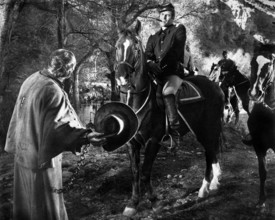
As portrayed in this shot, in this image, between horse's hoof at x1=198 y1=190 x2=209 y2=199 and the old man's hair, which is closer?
the old man's hair

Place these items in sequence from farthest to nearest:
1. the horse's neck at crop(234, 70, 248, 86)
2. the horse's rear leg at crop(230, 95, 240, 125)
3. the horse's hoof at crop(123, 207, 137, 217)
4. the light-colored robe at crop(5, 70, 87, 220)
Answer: the horse's rear leg at crop(230, 95, 240, 125)
the horse's neck at crop(234, 70, 248, 86)
the horse's hoof at crop(123, 207, 137, 217)
the light-colored robe at crop(5, 70, 87, 220)

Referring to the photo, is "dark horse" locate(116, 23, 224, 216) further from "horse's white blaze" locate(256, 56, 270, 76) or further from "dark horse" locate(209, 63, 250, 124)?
"horse's white blaze" locate(256, 56, 270, 76)

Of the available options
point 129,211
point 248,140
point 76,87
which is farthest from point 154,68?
point 129,211

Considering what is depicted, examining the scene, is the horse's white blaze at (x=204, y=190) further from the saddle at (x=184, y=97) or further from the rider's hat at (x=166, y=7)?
the rider's hat at (x=166, y=7)

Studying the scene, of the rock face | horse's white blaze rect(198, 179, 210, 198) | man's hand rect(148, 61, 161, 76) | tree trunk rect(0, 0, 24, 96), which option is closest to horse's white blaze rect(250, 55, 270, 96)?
the rock face

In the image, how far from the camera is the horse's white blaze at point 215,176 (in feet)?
16.1

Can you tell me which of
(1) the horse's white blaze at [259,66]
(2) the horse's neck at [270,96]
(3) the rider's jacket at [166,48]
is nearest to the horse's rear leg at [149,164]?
(3) the rider's jacket at [166,48]

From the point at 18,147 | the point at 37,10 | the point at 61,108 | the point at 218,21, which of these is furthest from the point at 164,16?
the point at 18,147

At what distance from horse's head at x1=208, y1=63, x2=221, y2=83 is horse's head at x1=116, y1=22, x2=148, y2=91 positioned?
139 centimetres

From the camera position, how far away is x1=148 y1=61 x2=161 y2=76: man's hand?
475 cm

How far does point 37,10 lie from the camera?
4777mm

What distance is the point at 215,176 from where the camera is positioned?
5039 millimetres

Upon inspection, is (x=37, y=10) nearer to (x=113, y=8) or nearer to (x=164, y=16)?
(x=113, y=8)

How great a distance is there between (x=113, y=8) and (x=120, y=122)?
2.16 metres
